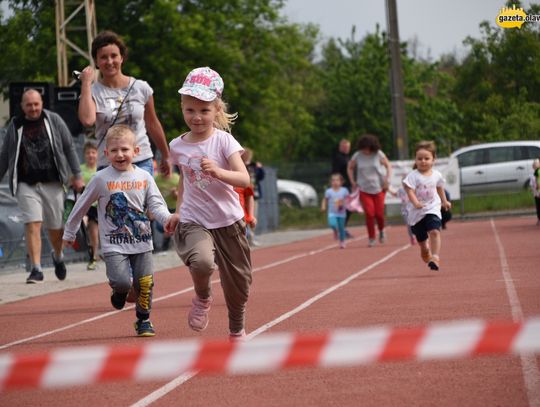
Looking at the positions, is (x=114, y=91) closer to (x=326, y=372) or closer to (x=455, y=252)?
(x=326, y=372)

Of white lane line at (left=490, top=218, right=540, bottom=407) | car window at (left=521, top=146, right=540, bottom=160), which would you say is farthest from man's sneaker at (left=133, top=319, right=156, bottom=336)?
car window at (left=521, top=146, right=540, bottom=160)

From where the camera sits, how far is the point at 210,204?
302 inches

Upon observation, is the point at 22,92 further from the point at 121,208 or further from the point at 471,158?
the point at 471,158

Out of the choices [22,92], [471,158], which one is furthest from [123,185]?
[471,158]

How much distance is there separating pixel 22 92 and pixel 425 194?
7.02 m

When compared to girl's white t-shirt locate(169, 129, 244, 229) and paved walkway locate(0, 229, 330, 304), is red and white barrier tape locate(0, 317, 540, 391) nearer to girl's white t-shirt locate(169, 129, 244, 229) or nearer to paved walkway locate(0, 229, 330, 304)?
girl's white t-shirt locate(169, 129, 244, 229)

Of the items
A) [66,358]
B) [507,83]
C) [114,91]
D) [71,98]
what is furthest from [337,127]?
[66,358]

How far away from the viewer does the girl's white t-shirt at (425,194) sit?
1441 cm

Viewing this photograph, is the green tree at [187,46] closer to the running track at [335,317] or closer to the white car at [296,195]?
the white car at [296,195]

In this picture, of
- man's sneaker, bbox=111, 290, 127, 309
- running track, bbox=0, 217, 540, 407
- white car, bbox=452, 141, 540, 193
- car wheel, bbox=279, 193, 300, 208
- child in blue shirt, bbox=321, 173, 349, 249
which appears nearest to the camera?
running track, bbox=0, 217, 540, 407

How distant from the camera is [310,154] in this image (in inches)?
2534

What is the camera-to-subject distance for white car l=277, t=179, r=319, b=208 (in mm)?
40844

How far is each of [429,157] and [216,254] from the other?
737 cm

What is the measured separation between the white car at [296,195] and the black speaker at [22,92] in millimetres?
22151
